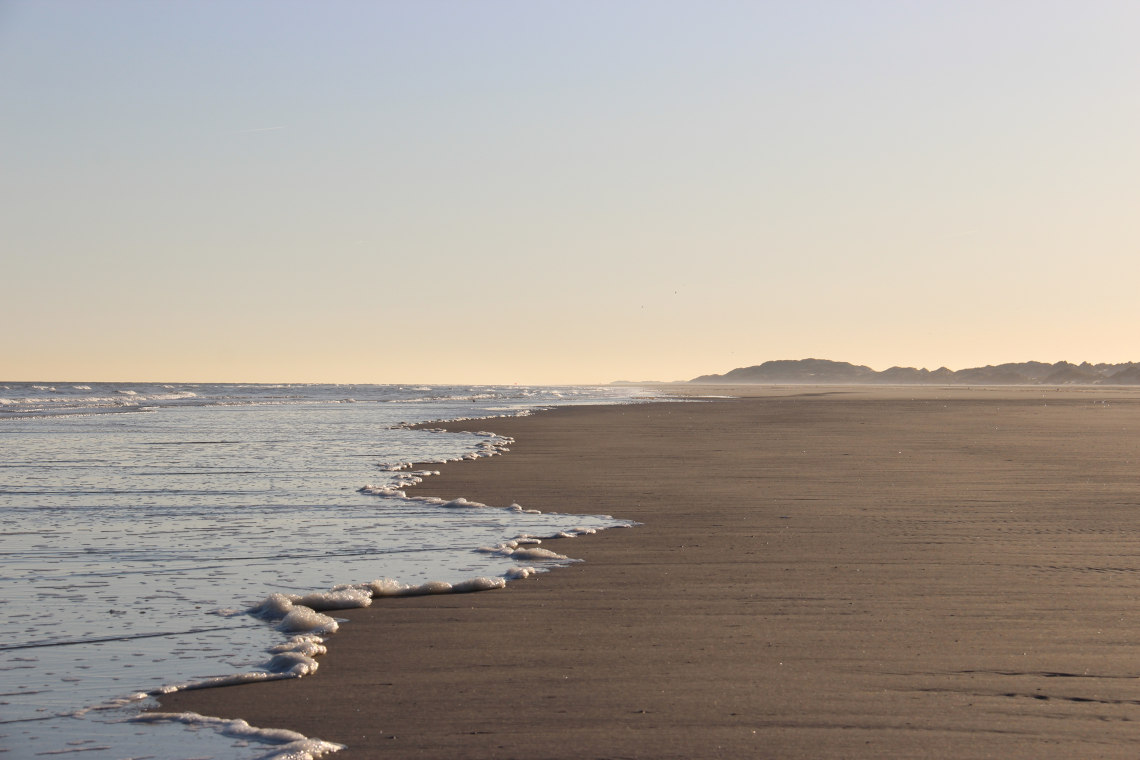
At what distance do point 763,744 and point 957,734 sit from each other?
791mm

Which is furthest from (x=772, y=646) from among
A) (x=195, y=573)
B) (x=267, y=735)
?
(x=195, y=573)

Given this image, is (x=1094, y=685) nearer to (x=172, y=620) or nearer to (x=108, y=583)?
(x=172, y=620)

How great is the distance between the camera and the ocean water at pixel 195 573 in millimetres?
4129

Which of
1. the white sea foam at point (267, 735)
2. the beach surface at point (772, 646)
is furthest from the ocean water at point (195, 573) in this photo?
the beach surface at point (772, 646)

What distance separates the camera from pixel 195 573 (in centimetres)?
707

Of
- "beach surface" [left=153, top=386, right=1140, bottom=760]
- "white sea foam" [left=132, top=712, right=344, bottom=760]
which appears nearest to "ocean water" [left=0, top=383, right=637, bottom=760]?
"white sea foam" [left=132, top=712, right=344, bottom=760]

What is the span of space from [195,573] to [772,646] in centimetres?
425

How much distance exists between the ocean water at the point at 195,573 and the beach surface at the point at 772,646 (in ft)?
0.88

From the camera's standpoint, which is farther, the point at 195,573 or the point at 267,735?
the point at 195,573

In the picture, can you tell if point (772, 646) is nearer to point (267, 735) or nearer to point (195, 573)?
point (267, 735)

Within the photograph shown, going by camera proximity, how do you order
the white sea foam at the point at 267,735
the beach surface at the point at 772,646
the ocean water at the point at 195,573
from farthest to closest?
the ocean water at the point at 195,573 < the beach surface at the point at 772,646 < the white sea foam at the point at 267,735

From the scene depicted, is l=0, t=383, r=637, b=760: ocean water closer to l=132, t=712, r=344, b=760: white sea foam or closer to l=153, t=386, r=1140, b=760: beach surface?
l=132, t=712, r=344, b=760: white sea foam

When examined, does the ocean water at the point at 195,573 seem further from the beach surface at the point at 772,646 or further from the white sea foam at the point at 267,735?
the beach surface at the point at 772,646

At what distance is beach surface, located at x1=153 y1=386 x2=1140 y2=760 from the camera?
12.8 ft
